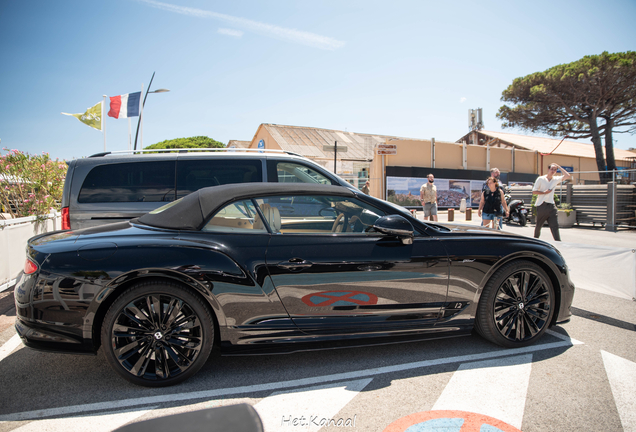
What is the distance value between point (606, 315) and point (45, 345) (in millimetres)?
5160

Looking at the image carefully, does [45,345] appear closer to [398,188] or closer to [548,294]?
[548,294]

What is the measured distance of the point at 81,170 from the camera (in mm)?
4387

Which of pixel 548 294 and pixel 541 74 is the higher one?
pixel 541 74

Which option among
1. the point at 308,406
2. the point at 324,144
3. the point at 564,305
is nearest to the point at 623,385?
the point at 564,305

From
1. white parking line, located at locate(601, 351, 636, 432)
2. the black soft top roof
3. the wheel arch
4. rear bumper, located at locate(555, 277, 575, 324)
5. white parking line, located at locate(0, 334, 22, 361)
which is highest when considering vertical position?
the black soft top roof

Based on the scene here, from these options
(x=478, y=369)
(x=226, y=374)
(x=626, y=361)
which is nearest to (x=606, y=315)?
(x=626, y=361)

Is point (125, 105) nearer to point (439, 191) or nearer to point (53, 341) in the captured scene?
point (439, 191)

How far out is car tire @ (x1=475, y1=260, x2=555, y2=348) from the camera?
9.70 feet

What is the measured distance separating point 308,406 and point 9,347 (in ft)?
9.03

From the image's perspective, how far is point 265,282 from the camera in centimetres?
251

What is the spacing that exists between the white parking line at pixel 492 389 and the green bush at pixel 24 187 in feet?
26.6

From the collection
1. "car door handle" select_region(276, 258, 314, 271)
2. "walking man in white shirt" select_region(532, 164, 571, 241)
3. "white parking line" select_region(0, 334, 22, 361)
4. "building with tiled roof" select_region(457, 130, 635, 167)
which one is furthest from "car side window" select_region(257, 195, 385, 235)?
"building with tiled roof" select_region(457, 130, 635, 167)

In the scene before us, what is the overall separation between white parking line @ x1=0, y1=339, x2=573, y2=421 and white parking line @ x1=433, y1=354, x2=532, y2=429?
117 millimetres

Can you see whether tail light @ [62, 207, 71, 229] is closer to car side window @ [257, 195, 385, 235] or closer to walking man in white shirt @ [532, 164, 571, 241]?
car side window @ [257, 195, 385, 235]
